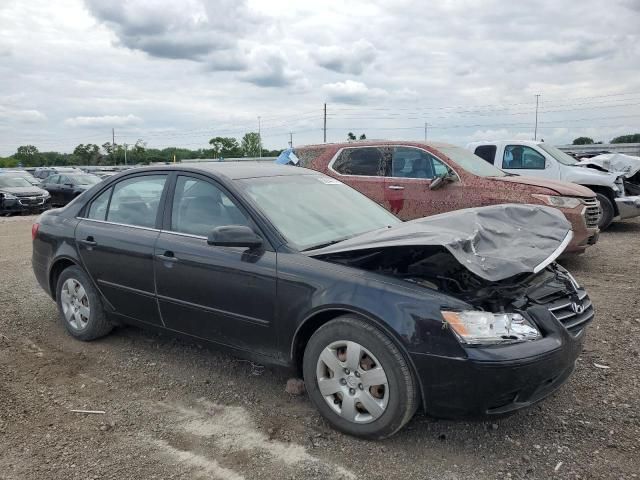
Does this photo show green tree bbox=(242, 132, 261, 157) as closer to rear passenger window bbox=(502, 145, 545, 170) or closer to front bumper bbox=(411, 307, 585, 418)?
rear passenger window bbox=(502, 145, 545, 170)

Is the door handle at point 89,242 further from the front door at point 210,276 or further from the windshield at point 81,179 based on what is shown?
the windshield at point 81,179

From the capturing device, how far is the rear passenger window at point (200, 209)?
3.78m

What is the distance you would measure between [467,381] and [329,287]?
0.92 meters

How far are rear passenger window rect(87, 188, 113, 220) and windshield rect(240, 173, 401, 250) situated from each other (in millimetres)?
1492

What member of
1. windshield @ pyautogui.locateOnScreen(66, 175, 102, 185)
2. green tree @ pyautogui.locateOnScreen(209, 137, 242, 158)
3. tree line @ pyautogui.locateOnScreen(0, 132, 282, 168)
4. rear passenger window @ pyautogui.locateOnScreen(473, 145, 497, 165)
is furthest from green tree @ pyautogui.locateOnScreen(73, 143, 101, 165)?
rear passenger window @ pyautogui.locateOnScreen(473, 145, 497, 165)

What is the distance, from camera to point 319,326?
131 inches

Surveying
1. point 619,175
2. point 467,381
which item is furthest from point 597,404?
point 619,175

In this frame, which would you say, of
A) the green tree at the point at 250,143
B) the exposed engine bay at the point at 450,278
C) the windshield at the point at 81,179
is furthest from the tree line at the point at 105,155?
the exposed engine bay at the point at 450,278

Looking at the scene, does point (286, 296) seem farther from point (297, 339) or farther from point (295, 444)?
point (295, 444)

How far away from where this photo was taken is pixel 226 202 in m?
3.81

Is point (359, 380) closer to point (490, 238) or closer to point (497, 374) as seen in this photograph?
point (497, 374)

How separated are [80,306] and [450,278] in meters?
3.29

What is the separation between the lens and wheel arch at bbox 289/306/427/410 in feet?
9.57

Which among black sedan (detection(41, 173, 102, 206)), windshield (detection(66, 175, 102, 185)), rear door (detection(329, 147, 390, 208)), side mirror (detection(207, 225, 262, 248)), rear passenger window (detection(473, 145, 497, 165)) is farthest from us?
windshield (detection(66, 175, 102, 185))
